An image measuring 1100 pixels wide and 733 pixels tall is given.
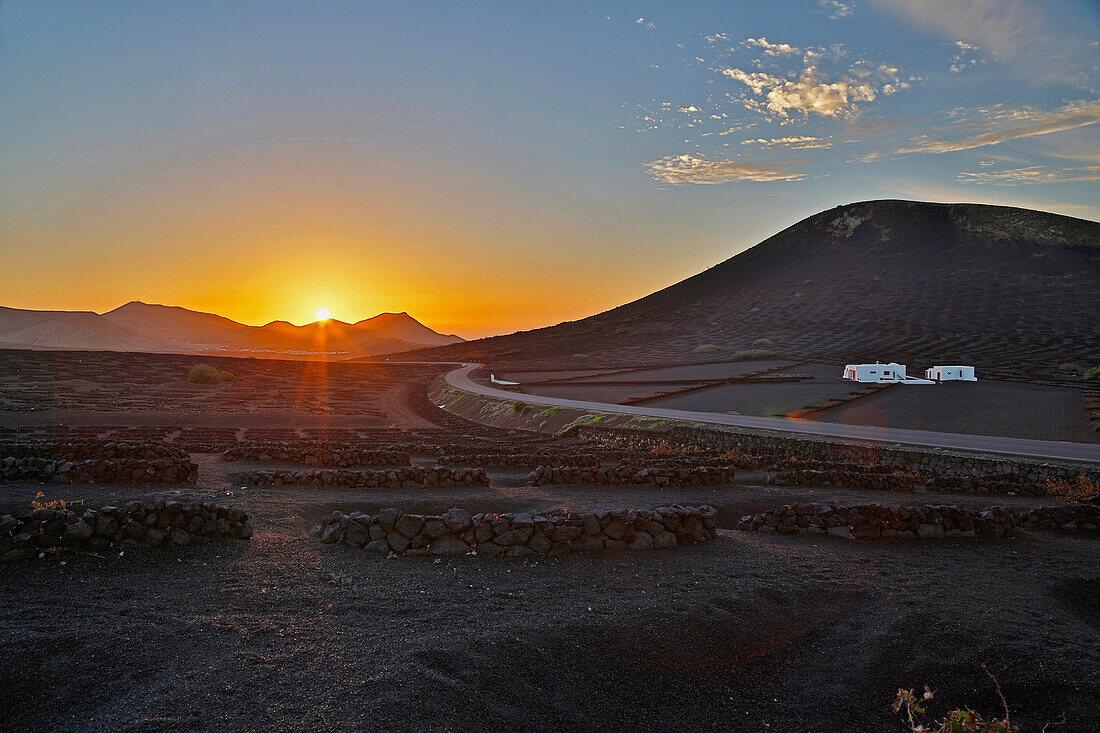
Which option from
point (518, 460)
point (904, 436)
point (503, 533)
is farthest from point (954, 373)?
point (503, 533)

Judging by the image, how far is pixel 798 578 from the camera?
8219 millimetres

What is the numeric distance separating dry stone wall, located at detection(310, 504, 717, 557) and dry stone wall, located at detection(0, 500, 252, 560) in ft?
4.76

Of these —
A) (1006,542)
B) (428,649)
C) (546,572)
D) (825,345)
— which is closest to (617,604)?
(546,572)

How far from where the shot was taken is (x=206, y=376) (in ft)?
206

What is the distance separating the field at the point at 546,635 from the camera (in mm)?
4855

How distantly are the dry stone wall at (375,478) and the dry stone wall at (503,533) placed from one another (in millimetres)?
5065

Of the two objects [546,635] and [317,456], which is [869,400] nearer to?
[317,456]

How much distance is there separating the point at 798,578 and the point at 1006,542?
5.15m

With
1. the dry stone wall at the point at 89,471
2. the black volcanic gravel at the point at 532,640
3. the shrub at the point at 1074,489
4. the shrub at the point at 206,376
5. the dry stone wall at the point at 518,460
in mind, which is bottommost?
the shrub at the point at 1074,489

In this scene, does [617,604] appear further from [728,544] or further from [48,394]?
[48,394]

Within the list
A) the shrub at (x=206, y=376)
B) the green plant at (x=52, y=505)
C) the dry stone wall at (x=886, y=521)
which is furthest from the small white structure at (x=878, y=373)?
the shrub at (x=206, y=376)

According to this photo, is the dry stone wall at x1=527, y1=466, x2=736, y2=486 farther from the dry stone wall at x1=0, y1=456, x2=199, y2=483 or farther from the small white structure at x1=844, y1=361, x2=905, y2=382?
the small white structure at x1=844, y1=361, x2=905, y2=382

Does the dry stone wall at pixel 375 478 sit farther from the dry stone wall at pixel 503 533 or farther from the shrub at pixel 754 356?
the shrub at pixel 754 356

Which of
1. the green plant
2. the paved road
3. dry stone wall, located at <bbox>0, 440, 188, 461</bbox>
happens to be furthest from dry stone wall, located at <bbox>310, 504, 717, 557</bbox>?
the paved road
